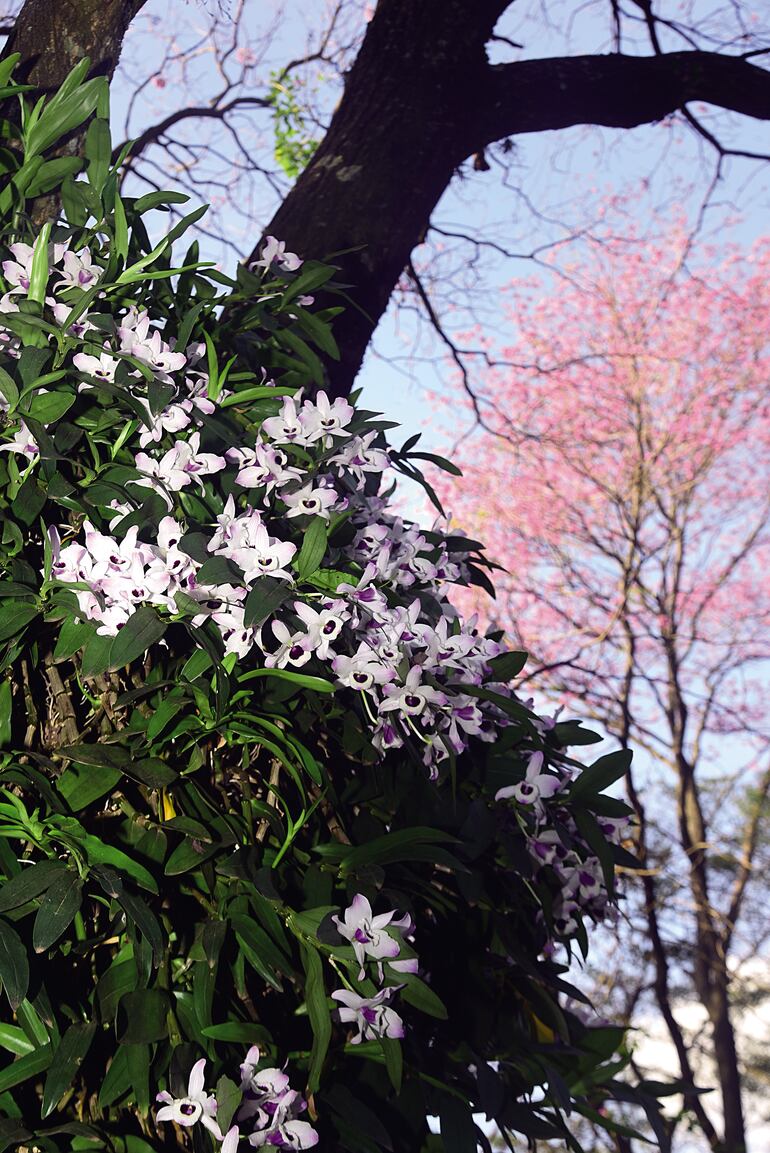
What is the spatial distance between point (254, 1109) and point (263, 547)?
0.40 meters

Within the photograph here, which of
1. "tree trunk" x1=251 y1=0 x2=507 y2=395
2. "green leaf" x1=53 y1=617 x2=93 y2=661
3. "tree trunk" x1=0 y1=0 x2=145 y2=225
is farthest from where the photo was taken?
"tree trunk" x1=251 y1=0 x2=507 y2=395

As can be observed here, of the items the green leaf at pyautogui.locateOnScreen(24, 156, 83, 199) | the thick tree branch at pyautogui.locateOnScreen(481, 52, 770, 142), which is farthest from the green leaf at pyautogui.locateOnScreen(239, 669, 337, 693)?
the thick tree branch at pyautogui.locateOnScreen(481, 52, 770, 142)

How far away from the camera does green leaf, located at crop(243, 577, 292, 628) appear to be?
0.70 meters

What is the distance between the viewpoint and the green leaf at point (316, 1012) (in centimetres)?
70

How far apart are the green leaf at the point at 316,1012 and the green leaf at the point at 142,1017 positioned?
0.10 metres

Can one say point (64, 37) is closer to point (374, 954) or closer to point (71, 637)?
point (71, 637)

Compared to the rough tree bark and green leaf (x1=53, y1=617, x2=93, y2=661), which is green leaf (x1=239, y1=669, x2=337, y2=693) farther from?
the rough tree bark

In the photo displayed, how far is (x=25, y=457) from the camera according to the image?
840 millimetres

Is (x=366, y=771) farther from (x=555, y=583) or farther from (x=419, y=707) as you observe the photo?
(x=555, y=583)

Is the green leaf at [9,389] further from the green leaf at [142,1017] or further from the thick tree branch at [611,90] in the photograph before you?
the thick tree branch at [611,90]

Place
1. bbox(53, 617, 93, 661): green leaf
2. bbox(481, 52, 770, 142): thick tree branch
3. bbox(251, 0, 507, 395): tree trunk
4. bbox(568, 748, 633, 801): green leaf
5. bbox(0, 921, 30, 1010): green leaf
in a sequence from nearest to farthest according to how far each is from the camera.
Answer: bbox(0, 921, 30, 1010): green leaf
bbox(53, 617, 93, 661): green leaf
bbox(568, 748, 633, 801): green leaf
bbox(251, 0, 507, 395): tree trunk
bbox(481, 52, 770, 142): thick tree branch

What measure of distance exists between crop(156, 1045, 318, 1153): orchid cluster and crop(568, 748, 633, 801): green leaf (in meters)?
0.36

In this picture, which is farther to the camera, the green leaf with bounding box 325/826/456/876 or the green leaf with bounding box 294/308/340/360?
the green leaf with bounding box 294/308/340/360

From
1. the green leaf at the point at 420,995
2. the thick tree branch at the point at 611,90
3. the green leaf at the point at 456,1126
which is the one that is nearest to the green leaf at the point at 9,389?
the green leaf at the point at 420,995
